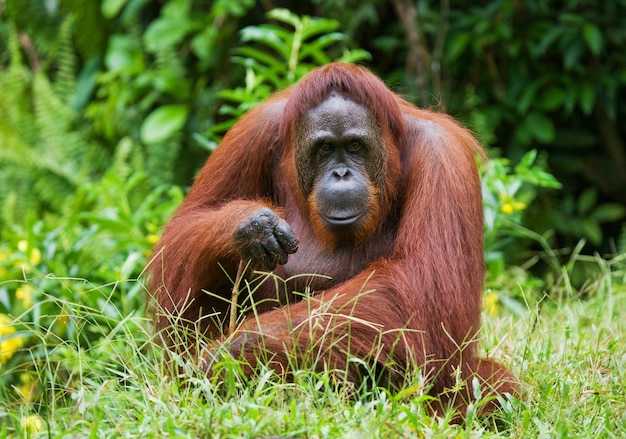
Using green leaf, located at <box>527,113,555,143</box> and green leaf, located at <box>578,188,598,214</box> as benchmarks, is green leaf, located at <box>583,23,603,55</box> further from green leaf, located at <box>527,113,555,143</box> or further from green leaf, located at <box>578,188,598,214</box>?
green leaf, located at <box>578,188,598,214</box>

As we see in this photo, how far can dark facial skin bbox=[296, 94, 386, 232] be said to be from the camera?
3.57 metres

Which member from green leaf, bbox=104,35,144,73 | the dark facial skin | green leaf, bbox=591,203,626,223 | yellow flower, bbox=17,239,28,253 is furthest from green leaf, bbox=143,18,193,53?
the dark facial skin

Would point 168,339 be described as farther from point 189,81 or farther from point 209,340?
point 189,81

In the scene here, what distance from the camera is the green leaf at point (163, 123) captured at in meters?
7.75

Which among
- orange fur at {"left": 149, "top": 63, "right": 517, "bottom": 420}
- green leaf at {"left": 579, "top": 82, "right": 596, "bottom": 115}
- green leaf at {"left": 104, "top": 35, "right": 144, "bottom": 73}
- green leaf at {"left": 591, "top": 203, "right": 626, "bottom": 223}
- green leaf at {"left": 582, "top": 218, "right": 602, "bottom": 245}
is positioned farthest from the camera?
green leaf at {"left": 104, "top": 35, "right": 144, "bottom": 73}

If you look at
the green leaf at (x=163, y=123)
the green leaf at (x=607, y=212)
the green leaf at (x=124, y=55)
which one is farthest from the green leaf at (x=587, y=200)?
the green leaf at (x=124, y=55)

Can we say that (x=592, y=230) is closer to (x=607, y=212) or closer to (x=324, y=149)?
(x=607, y=212)

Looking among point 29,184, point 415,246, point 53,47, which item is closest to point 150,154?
point 29,184

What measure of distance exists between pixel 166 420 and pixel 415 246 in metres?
1.28

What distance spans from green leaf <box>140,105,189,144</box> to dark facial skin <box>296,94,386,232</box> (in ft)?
13.9

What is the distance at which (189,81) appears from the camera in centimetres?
823

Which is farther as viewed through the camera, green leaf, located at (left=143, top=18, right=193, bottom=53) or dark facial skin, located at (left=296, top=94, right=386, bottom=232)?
green leaf, located at (left=143, top=18, right=193, bottom=53)

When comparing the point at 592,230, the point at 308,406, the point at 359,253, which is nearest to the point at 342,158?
the point at 359,253

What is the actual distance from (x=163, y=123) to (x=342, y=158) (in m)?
4.48
